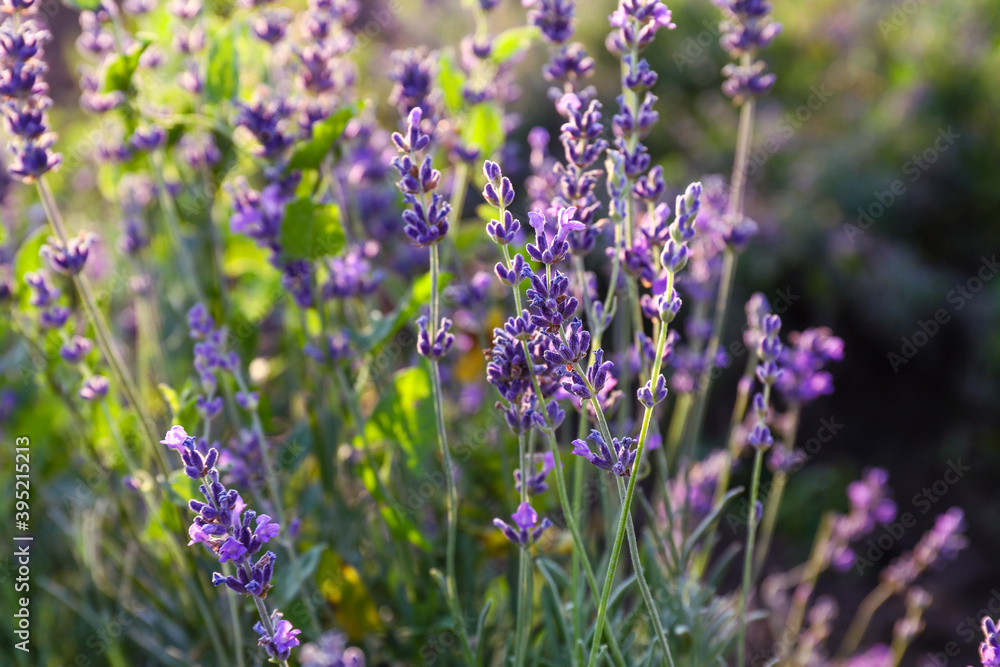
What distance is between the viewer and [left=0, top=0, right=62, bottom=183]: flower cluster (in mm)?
1475

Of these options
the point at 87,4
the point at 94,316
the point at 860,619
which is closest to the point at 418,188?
the point at 94,316

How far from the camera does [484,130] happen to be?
77.5 inches

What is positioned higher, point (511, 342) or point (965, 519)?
point (511, 342)

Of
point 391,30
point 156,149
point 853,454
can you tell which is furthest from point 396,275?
point 391,30

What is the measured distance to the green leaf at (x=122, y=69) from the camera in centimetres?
169

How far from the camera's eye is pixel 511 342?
1.18m

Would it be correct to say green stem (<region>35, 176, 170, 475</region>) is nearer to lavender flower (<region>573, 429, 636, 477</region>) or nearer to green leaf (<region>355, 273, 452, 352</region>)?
green leaf (<region>355, 273, 452, 352</region>)

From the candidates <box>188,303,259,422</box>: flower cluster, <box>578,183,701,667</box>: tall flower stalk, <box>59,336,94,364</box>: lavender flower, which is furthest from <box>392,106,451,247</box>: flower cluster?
<box>59,336,94,364</box>: lavender flower

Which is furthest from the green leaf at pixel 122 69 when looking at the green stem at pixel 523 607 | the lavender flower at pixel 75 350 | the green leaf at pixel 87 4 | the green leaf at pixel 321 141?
the green stem at pixel 523 607

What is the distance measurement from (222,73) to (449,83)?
1.69 feet

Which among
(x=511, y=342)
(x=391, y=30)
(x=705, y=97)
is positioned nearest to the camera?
(x=511, y=342)

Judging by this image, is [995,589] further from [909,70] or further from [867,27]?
[867,27]

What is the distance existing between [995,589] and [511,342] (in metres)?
2.91

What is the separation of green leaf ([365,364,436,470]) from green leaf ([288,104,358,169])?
47cm
